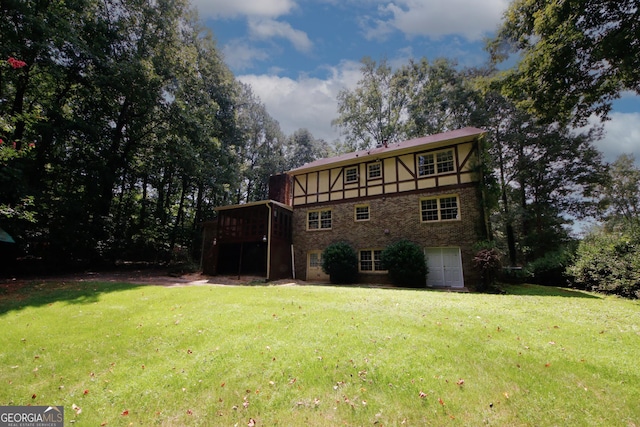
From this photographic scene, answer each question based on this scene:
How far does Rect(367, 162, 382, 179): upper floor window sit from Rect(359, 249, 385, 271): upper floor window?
459 centimetres

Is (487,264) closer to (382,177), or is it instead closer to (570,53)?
(382,177)

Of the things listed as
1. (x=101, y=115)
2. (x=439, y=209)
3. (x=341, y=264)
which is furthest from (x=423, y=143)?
(x=101, y=115)

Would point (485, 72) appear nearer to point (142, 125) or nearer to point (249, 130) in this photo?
point (249, 130)

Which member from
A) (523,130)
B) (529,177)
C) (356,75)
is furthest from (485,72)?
(356,75)

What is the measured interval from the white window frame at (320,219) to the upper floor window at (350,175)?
231 cm

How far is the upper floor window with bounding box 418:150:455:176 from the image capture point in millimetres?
15125

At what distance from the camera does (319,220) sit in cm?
1827

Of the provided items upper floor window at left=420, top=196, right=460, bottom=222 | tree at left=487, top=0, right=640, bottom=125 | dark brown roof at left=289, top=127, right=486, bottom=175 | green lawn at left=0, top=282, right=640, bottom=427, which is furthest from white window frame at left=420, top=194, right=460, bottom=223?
green lawn at left=0, top=282, right=640, bottom=427

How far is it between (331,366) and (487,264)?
10.4 metres

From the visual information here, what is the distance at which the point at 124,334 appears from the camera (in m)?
5.89

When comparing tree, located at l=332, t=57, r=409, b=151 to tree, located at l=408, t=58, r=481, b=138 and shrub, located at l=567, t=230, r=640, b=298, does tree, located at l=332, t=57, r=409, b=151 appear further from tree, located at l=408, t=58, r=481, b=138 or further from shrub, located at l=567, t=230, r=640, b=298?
shrub, located at l=567, t=230, r=640, b=298

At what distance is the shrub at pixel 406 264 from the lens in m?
13.5

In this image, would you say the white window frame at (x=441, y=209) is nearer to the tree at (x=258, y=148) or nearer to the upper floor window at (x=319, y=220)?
the upper floor window at (x=319, y=220)

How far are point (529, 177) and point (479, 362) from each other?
2317 centimetres
